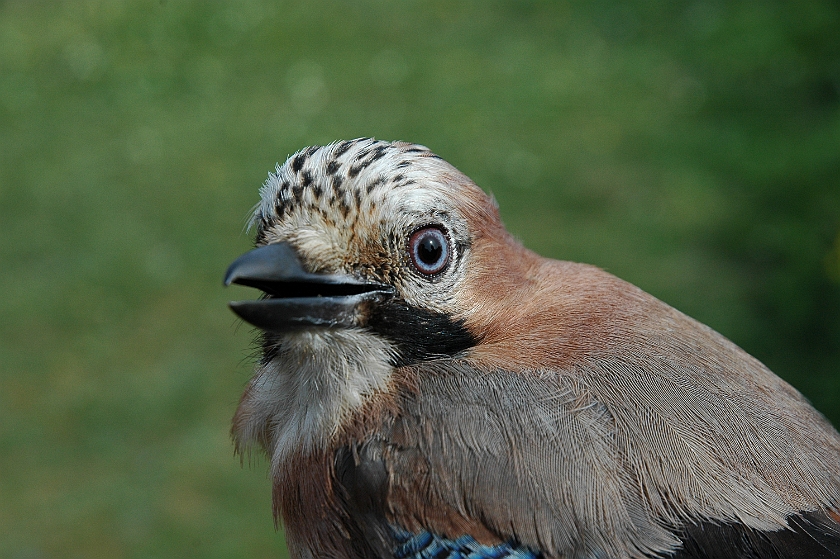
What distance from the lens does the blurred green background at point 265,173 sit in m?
7.96

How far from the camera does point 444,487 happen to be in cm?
295

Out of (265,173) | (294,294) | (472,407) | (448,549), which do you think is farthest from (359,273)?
(265,173)

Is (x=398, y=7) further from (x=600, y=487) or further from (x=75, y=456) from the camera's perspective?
(x=600, y=487)

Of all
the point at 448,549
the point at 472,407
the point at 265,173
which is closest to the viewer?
the point at 448,549

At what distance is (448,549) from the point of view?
9.70ft

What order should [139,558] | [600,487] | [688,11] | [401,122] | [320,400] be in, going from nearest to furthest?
[600,487] → [320,400] → [139,558] → [401,122] → [688,11]

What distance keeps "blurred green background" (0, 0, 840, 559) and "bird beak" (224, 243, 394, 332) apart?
341cm

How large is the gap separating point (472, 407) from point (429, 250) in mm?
549

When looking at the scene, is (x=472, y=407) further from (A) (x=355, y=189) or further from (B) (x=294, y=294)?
(A) (x=355, y=189)

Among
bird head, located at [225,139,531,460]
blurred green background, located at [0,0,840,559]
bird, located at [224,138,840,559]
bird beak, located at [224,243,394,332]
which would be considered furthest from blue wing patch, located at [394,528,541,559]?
blurred green background, located at [0,0,840,559]

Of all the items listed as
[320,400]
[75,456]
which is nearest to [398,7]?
[75,456]

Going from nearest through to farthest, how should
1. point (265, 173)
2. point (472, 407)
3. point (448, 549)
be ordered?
point (448, 549), point (472, 407), point (265, 173)

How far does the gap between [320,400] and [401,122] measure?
9.08 meters

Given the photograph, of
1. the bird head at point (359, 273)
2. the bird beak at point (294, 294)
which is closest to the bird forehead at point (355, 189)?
the bird head at point (359, 273)
